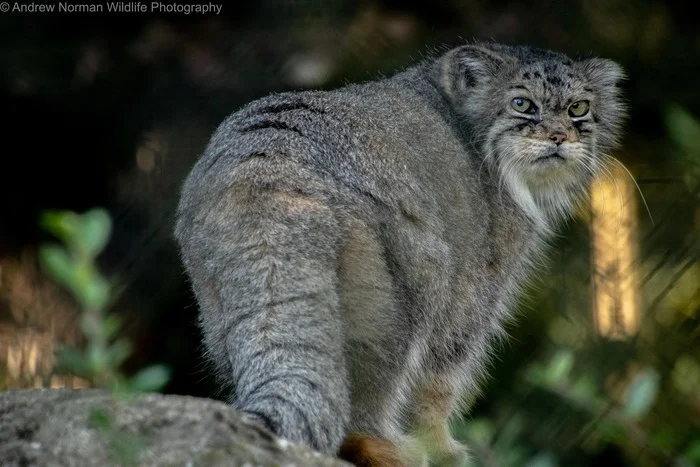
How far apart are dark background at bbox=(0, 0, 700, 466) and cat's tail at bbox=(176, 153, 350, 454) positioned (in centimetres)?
162

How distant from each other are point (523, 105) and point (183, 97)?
164 cm

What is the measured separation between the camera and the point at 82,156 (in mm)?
5262

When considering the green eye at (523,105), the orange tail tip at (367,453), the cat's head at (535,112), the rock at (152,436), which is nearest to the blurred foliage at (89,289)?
the rock at (152,436)

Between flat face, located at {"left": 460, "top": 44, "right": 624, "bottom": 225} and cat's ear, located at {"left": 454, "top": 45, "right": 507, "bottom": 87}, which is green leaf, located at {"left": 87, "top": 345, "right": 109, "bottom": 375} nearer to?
flat face, located at {"left": 460, "top": 44, "right": 624, "bottom": 225}

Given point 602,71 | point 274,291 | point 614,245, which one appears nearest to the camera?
point 274,291

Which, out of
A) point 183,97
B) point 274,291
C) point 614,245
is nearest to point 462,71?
point 614,245

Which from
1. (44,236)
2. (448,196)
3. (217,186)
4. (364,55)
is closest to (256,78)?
(364,55)

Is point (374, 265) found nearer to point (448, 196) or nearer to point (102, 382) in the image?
point (448, 196)

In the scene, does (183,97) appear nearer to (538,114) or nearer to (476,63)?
(476,63)

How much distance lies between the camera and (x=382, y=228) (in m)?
3.47

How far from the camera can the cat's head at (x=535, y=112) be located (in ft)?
14.9

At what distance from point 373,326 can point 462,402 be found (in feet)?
4.22

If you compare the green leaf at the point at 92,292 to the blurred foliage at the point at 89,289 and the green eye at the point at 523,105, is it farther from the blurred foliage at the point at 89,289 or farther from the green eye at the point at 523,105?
the green eye at the point at 523,105

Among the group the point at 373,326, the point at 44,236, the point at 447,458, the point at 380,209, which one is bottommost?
the point at 447,458
